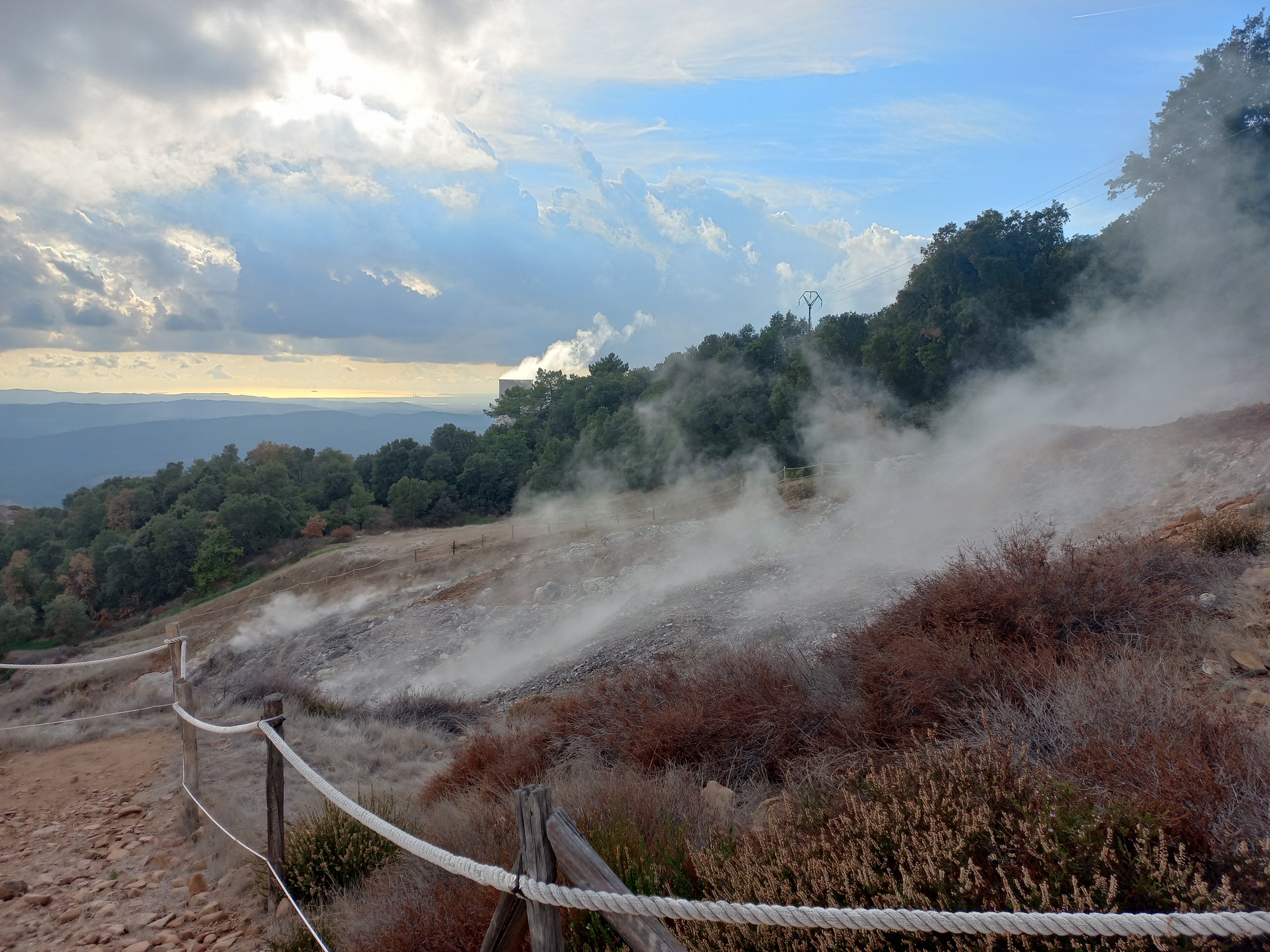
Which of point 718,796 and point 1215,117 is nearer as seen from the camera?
point 718,796

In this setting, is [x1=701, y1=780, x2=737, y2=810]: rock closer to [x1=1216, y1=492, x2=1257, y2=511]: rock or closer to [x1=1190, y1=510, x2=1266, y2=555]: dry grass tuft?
[x1=1190, y1=510, x2=1266, y2=555]: dry grass tuft

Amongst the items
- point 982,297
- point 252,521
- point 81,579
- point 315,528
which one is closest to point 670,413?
point 982,297

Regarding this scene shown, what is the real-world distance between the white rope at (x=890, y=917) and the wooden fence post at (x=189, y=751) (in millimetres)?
4587

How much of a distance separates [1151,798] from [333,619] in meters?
22.2

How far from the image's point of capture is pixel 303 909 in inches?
166

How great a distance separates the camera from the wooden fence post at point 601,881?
2.04 meters

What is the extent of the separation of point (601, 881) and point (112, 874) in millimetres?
4897

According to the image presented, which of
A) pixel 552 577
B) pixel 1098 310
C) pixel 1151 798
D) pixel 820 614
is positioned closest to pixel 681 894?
pixel 1151 798

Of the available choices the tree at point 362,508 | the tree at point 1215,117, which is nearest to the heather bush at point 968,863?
the tree at point 1215,117

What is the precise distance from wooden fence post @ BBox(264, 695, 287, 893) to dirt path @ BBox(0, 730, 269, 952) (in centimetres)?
33

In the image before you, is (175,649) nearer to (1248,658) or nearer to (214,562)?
(1248,658)

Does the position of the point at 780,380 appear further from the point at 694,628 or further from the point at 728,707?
the point at 728,707

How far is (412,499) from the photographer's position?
129ft

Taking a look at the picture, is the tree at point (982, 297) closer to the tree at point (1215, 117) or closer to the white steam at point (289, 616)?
the tree at point (1215, 117)
